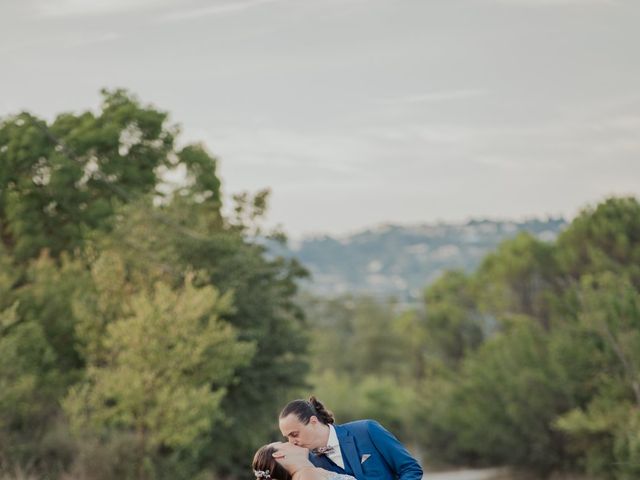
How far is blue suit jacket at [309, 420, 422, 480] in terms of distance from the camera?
5.70 meters

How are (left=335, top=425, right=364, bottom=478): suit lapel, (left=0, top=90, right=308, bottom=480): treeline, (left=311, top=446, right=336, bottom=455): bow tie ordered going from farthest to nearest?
(left=0, top=90, right=308, bottom=480): treeline → (left=335, top=425, right=364, bottom=478): suit lapel → (left=311, top=446, right=336, bottom=455): bow tie

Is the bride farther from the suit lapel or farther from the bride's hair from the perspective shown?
the suit lapel

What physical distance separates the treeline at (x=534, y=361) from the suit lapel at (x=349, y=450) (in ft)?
111

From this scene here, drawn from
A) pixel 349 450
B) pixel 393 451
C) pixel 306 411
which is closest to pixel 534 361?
pixel 393 451

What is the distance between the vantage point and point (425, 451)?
7169cm

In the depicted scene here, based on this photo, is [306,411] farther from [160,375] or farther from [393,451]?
[160,375]

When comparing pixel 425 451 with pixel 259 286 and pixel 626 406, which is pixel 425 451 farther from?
pixel 259 286

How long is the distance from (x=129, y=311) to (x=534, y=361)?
25.5 m

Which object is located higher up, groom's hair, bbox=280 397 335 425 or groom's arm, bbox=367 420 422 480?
groom's hair, bbox=280 397 335 425

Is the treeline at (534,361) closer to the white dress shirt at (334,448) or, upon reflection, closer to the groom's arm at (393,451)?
the groom's arm at (393,451)

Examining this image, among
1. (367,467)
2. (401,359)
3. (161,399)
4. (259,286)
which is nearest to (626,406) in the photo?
(259,286)

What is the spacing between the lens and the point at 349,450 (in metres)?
5.64

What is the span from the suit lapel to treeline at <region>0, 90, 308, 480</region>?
19.5m

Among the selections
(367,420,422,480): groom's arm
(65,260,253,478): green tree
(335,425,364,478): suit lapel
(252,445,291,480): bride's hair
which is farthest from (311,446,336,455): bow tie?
(65,260,253,478): green tree
